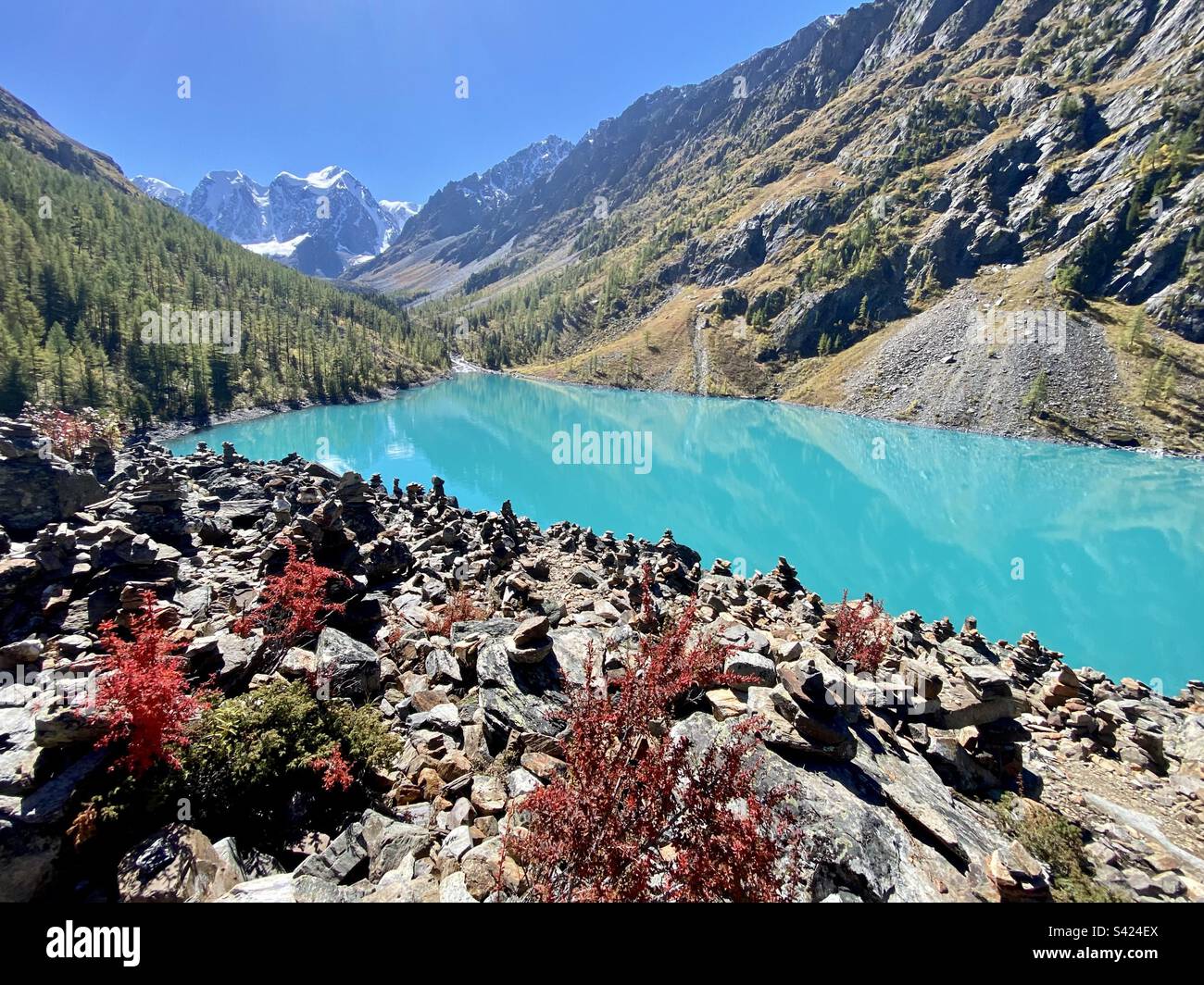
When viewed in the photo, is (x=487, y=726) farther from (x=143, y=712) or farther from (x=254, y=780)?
(x=143, y=712)

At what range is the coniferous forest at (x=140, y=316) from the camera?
61.4 metres

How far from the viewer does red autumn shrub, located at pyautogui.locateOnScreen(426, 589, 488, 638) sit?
11086 mm

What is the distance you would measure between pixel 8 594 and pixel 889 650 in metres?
19.7

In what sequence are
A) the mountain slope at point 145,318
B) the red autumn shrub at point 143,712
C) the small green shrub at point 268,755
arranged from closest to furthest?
the red autumn shrub at point 143,712 → the small green shrub at point 268,755 → the mountain slope at point 145,318

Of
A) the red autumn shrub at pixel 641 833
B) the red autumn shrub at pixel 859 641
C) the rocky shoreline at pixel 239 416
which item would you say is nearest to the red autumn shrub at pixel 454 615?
the red autumn shrub at pixel 641 833

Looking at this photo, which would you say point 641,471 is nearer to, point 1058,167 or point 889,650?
point 889,650

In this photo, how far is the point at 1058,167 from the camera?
10750cm

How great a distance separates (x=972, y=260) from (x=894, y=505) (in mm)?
100483

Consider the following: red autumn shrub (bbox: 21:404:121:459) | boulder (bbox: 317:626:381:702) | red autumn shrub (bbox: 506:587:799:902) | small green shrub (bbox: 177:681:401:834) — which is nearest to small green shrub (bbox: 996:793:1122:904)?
red autumn shrub (bbox: 506:587:799:902)

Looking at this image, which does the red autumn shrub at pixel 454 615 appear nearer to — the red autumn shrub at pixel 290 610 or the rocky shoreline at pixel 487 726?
the rocky shoreline at pixel 487 726

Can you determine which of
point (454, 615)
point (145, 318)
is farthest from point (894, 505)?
point (145, 318)

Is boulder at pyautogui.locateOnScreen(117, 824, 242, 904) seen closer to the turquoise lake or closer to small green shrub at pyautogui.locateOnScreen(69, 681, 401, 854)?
small green shrub at pyautogui.locateOnScreen(69, 681, 401, 854)

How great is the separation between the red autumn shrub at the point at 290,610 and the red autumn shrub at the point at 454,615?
7.62ft
